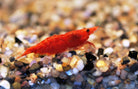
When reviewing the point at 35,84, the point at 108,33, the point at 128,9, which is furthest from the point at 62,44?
the point at 128,9

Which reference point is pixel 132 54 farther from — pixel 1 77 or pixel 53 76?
pixel 1 77

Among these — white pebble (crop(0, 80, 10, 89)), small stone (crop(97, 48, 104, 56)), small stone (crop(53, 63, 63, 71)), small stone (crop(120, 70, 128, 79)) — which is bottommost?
small stone (crop(120, 70, 128, 79))

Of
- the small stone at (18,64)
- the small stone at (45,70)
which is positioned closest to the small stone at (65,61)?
the small stone at (45,70)

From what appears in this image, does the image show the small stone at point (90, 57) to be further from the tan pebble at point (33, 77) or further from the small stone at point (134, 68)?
the tan pebble at point (33, 77)

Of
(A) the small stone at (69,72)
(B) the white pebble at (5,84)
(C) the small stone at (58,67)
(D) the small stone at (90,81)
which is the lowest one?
(D) the small stone at (90,81)

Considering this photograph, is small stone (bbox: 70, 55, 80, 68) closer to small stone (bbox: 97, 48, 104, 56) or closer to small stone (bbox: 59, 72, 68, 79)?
small stone (bbox: 59, 72, 68, 79)

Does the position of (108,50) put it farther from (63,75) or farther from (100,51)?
(63,75)

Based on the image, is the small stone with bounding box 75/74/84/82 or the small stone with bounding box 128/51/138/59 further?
the small stone with bounding box 128/51/138/59

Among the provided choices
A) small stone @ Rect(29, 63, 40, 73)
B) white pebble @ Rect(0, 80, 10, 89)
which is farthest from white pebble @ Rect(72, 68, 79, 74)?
white pebble @ Rect(0, 80, 10, 89)
